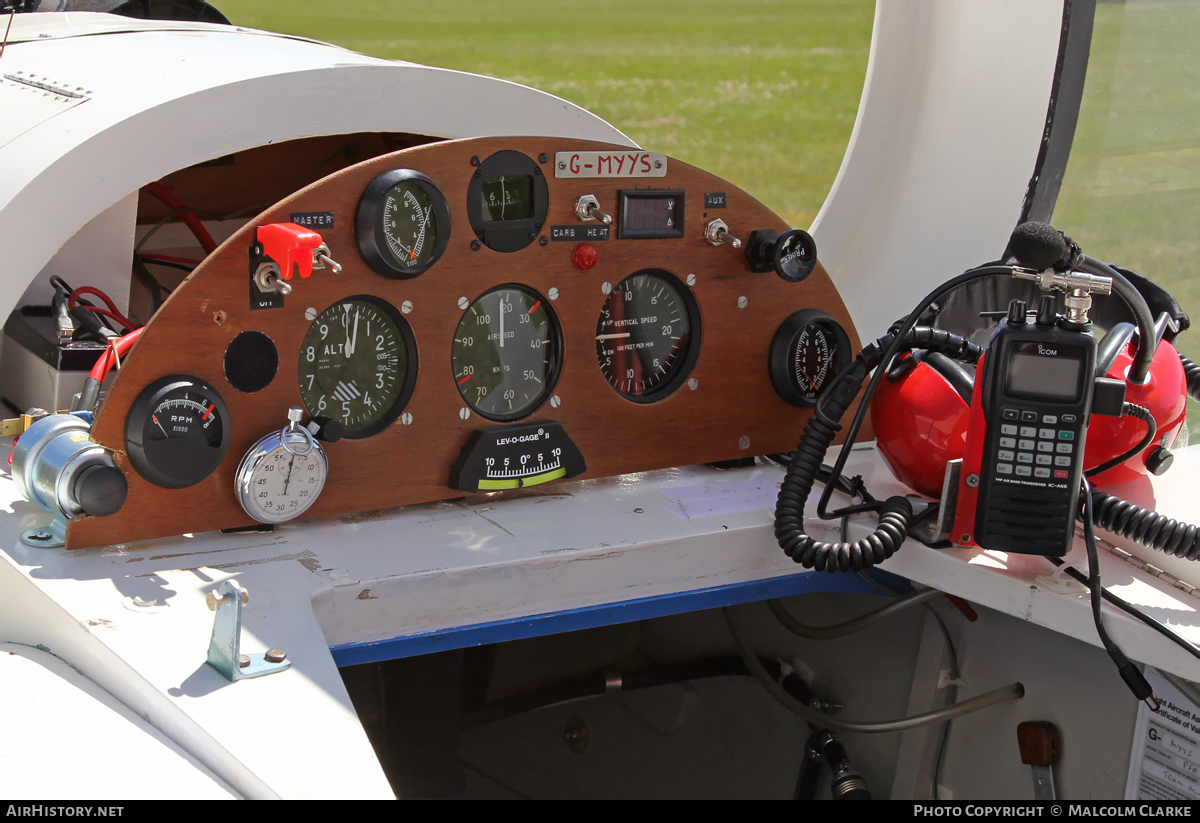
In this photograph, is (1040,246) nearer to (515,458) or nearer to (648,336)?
(648,336)

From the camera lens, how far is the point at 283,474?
1448 mm

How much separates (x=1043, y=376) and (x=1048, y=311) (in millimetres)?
79

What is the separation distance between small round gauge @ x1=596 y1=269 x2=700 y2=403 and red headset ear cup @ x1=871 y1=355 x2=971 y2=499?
318 mm

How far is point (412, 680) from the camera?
205 cm

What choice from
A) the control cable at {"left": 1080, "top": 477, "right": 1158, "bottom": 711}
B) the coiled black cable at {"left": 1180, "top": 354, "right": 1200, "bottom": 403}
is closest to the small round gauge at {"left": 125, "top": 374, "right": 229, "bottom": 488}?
the control cable at {"left": 1080, "top": 477, "right": 1158, "bottom": 711}

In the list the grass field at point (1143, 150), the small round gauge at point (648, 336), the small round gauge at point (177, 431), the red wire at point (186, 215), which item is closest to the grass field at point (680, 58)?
the grass field at point (1143, 150)

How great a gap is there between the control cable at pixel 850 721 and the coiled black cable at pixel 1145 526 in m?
0.38

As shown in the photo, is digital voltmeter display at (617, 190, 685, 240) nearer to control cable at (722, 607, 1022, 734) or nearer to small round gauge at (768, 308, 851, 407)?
small round gauge at (768, 308, 851, 407)

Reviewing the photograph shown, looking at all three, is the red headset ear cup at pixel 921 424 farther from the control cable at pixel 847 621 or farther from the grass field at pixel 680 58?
the grass field at pixel 680 58

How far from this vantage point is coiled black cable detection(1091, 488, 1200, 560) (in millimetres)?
1409

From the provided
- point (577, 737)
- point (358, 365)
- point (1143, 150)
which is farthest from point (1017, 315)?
point (1143, 150)

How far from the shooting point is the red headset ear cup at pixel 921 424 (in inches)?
61.9

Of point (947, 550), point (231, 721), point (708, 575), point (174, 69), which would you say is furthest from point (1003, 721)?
point (174, 69)
